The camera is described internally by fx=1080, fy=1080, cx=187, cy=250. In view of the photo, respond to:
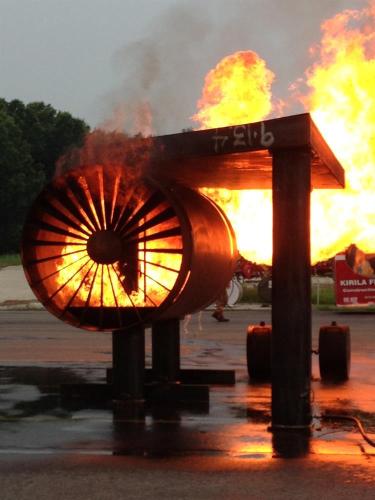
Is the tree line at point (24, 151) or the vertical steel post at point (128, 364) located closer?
the vertical steel post at point (128, 364)

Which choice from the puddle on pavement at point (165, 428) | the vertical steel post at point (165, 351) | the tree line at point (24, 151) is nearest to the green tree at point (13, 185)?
the tree line at point (24, 151)

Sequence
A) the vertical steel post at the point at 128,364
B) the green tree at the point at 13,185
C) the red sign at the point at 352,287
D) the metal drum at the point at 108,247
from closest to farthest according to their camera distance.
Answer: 1. the metal drum at the point at 108,247
2. the vertical steel post at the point at 128,364
3. the red sign at the point at 352,287
4. the green tree at the point at 13,185

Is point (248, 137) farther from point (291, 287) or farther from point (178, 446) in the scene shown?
point (178, 446)

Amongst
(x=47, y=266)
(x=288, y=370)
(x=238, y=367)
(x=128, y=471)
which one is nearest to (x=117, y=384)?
(x=47, y=266)

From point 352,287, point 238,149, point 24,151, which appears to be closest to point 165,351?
point 238,149

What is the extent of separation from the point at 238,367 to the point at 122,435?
6.16 m

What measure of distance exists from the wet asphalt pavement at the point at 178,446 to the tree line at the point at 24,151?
58780 mm

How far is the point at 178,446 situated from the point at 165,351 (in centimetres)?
400

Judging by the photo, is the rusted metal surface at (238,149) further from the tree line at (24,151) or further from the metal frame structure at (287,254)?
the tree line at (24,151)

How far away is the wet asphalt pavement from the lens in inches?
313

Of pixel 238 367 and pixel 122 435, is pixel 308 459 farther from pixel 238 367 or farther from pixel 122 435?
pixel 238 367

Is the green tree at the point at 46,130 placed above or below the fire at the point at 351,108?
above

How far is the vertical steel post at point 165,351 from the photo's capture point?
44.3ft

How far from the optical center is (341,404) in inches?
480
